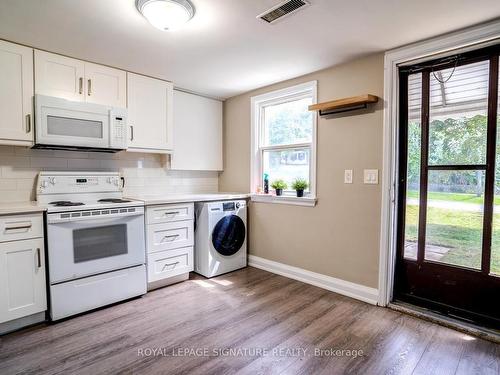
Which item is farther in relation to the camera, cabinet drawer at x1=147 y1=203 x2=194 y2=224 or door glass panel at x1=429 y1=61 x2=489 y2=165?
cabinet drawer at x1=147 y1=203 x2=194 y2=224

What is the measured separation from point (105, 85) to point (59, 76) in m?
0.38

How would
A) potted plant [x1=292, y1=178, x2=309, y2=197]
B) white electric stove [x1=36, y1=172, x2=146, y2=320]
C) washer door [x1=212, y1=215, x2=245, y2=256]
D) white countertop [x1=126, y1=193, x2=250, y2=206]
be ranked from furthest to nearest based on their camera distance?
washer door [x1=212, y1=215, x2=245, y2=256] → potted plant [x1=292, y1=178, x2=309, y2=197] → white countertop [x1=126, y1=193, x2=250, y2=206] → white electric stove [x1=36, y1=172, x2=146, y2=320]

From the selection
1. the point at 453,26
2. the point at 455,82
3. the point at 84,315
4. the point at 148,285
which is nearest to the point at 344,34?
the point at 453,26

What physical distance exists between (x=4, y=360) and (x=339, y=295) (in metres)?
2.59

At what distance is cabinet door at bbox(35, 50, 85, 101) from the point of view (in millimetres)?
2432

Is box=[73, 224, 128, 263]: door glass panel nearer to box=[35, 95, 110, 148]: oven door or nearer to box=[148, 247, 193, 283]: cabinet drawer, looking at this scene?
box=[148, 247, 193, 283]: cabinet drawer

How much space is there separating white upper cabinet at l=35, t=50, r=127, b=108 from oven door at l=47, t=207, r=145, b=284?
1.11 m

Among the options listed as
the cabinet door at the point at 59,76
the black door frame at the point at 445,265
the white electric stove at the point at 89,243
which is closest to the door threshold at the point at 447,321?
the black door frame at the point at 445,265

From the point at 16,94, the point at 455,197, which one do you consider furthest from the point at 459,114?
the point at 16,94

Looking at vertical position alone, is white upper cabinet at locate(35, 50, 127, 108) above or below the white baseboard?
above

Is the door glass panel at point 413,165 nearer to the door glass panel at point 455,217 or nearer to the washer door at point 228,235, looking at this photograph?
the door glass panel at point 455,217

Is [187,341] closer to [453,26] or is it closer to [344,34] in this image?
[344,34]

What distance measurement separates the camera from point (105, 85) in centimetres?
279

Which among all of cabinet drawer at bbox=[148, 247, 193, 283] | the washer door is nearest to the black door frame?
the washer door
